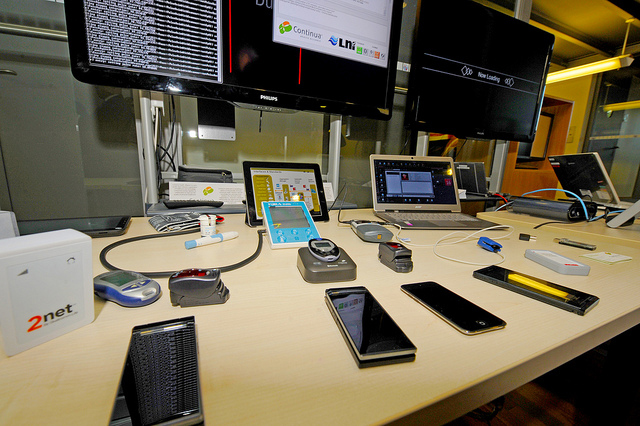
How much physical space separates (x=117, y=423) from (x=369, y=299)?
33 centimetres

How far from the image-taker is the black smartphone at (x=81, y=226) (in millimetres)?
607

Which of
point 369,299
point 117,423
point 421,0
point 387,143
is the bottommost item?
point 117,423

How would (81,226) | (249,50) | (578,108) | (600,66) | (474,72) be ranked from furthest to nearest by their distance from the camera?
(578,108) → (600,66) → (474,72) → (249,50) → (81,226)

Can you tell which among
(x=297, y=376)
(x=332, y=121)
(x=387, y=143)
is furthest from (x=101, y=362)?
(x=387, y=143)

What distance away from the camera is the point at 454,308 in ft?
1.21

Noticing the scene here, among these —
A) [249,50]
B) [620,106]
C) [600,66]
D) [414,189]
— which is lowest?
[414,189]

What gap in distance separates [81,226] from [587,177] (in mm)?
2233

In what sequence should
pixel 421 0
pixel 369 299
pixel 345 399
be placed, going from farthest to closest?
1. pixel 421 0
2. pixel 369 299
3. pixel 345 399

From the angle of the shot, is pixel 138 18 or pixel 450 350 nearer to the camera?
pixel 450 350

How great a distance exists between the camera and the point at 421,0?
102cm

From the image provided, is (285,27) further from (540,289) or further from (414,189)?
(540,289)

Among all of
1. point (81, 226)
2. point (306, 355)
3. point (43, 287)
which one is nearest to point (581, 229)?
point (306, 355)

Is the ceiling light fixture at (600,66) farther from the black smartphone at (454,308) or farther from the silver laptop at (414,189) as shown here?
the black smartphone at (454,308)

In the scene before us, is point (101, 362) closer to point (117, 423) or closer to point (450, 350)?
point (117, 423)
